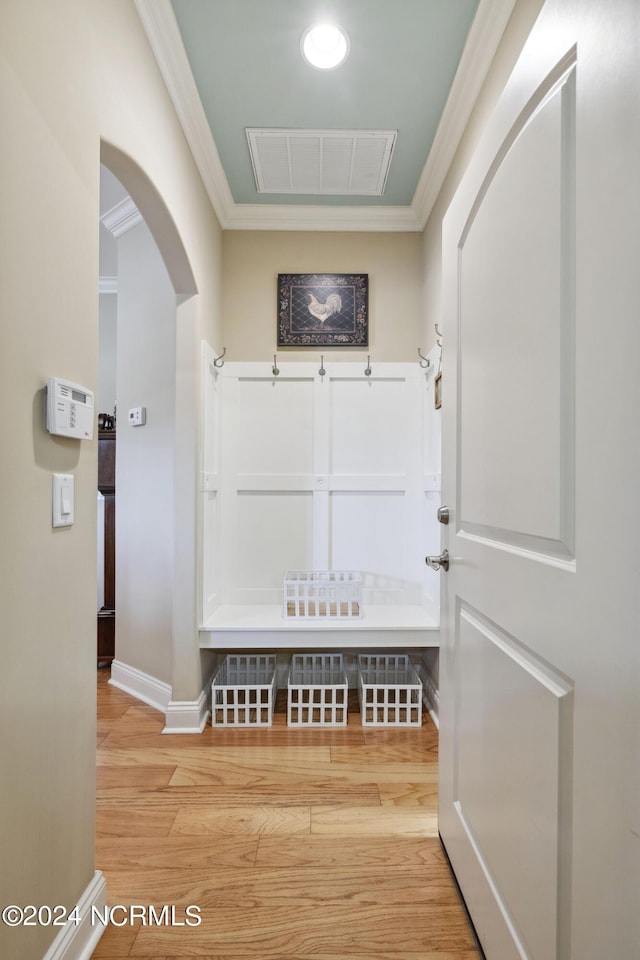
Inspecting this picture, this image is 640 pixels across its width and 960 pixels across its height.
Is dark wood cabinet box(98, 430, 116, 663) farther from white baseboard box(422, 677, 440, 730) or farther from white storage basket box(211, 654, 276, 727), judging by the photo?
white baseboard box(422, 677, 440, 730)

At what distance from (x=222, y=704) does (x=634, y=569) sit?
2205 millimetres

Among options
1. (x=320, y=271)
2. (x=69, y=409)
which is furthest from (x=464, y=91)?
(x=69, y=409)

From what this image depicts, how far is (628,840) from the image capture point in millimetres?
632

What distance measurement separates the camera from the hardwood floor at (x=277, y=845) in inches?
48.9

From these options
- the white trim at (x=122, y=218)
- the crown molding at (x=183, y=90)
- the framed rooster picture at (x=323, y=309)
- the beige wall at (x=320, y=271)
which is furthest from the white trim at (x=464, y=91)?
the white trim at (x=122, y=218)

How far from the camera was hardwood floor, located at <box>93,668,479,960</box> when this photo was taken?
4.08ft

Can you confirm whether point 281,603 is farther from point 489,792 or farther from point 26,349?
point 26,349

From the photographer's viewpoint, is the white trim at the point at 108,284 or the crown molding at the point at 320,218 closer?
the crown molding at the point at 320,218

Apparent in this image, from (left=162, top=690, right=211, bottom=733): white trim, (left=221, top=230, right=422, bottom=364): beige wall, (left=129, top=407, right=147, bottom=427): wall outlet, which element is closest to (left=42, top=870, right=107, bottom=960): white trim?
(left=162, top=690, right=211, bottom=733): white trim

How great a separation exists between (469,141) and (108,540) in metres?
2.73

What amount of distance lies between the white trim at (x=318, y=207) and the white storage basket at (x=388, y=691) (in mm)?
2348

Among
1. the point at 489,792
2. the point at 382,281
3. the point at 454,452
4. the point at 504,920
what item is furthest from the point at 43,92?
the point at 382,281

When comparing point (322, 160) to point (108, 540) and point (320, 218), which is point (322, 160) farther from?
point (108, 540)

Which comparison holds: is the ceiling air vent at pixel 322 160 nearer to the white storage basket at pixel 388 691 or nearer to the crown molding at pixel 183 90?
the crown molding at pixel 183 90
